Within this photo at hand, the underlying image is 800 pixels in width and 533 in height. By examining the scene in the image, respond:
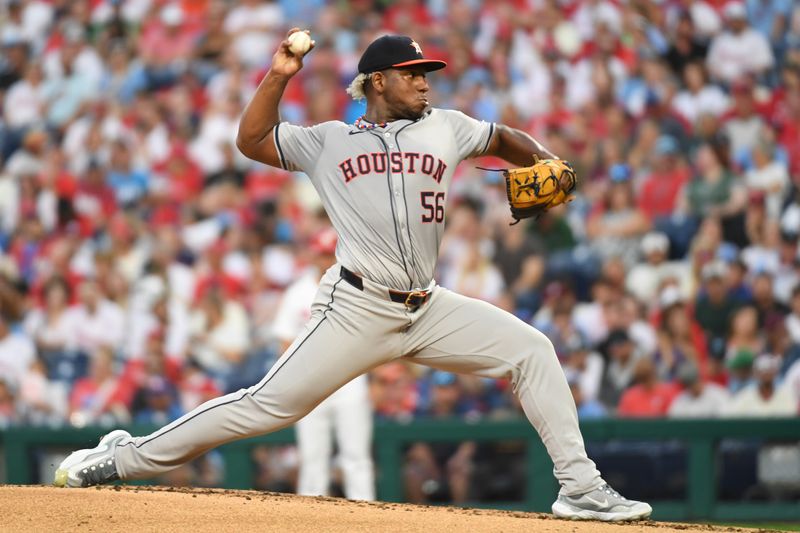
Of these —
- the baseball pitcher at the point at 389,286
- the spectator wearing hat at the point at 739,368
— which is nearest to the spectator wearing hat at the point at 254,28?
the spectator wearing hat at the point at 739,368

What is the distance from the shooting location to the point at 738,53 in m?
9.96

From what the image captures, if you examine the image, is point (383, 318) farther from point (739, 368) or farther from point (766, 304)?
point (766, 304)

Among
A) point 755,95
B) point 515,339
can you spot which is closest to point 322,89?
point 755,95

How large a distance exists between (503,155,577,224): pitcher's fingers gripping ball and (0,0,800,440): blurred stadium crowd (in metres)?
3.71

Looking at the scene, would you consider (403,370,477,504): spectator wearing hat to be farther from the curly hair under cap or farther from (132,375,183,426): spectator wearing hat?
the curly hair under cap

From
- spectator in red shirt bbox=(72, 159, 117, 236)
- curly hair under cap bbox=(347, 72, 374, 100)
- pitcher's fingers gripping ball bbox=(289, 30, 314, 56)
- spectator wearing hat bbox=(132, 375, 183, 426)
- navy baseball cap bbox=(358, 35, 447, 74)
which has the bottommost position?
spectator wearing hat bbox=(132, 375, 183, 426)

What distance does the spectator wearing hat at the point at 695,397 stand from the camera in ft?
26.7

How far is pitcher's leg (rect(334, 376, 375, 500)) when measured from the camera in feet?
22.7

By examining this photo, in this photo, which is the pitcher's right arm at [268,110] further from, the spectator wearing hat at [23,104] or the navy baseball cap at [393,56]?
the spectator wearing hat at [23,104]

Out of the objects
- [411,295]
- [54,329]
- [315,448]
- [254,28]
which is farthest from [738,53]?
[411,295]

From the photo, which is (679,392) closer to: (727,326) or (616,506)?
(727,326)

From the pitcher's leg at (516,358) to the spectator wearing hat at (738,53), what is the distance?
5.95 metres

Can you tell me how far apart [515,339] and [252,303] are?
199 inches

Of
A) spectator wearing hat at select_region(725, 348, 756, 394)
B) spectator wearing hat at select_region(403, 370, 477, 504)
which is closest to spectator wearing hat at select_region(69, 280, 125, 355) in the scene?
spectator wearing hat at select_region(403, 370, 477, 504)
